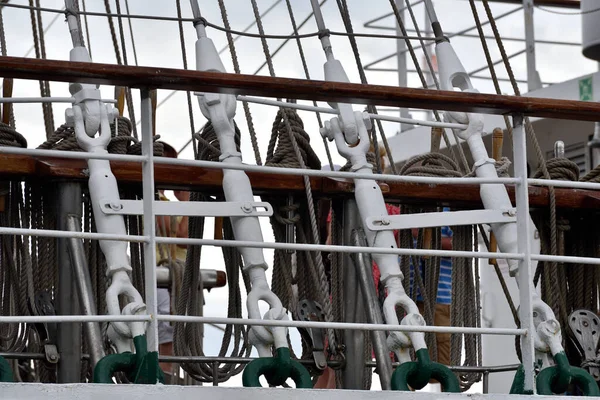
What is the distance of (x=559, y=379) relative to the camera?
3.39 m

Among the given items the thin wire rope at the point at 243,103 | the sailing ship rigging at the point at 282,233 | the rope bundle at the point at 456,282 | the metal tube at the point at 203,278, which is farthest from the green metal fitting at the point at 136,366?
the metal tube at the point at 203,278

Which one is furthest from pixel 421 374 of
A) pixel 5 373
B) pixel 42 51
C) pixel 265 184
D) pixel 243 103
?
pixel 42 51

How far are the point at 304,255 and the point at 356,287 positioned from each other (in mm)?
197

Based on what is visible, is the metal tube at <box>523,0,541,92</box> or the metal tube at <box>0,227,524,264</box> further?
the metal tube at <box>523,0,541,92</box>

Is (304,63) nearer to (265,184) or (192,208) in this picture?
(265,184)

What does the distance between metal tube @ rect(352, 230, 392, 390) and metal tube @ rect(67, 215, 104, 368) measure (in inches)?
30.9

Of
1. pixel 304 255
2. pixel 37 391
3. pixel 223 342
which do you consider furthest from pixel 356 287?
pixel 37 391

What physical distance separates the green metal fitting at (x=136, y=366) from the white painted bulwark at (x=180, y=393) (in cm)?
8

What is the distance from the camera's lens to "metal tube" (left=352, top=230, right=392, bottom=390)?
3.63m

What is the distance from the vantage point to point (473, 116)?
13.0ft

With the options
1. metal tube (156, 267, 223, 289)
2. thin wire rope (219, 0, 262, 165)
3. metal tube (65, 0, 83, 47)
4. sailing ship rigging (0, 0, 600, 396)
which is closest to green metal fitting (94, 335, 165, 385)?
sailing ship rigging (0, 0, 600, 396)

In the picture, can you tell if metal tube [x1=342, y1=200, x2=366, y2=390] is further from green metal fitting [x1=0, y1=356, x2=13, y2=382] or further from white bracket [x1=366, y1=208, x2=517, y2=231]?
green metal fitting [x1=0, y1=356, x2=13, y2=382]

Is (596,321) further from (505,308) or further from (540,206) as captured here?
(505,308)

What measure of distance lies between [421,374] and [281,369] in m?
0.37
